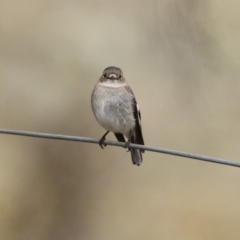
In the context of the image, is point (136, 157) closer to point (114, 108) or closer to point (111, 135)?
point (114, 108)

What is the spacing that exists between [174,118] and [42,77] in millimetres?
1517

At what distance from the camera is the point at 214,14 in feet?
18.2

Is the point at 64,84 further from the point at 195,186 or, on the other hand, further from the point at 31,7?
the point at 195,186

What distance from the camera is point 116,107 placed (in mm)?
3336

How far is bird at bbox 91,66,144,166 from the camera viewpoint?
10.9 ft

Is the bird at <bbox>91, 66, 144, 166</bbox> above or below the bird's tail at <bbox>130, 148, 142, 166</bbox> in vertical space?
above

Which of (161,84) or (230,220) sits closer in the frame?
(230,220)

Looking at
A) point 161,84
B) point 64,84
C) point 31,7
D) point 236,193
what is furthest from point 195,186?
point 31,7

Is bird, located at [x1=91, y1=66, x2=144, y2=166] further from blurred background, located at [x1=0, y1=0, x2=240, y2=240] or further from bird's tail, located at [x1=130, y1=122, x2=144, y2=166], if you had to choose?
blurred background, located at [x1=0, y1=0, x2=240, y2=240]

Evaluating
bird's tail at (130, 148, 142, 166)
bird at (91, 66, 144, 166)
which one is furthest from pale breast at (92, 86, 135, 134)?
bird's tail at (130, 148, 142, 166)

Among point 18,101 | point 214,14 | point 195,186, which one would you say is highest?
point 214,14

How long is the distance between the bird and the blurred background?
75.8 inches

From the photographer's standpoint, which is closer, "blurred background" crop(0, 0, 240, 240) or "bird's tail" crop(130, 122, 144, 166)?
"bird's tail" crop(130, 122, 144, 166)

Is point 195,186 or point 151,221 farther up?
point 195,186
